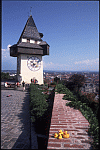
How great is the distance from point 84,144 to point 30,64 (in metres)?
18.7

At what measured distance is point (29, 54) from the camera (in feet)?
66.0

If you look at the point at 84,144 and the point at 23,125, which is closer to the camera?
the point at 84,144

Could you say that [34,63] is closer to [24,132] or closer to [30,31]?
[30,31]

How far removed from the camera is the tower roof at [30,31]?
2087 cm

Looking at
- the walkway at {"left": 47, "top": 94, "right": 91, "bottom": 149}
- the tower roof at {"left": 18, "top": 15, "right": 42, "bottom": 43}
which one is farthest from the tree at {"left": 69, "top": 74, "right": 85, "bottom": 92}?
the walkway at {"left": 47, "top": 94, "right": 91, "bottom": 149}

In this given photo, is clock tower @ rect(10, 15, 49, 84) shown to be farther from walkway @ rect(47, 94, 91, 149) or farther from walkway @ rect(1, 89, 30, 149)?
walkway @ rect(47, 94, 91, 149)

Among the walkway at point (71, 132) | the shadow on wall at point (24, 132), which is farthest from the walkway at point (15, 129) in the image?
the walkway at point (71, 132)

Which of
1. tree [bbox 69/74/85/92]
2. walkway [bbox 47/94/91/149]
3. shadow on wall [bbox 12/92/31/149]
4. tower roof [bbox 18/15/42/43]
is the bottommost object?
shadow on wall [bbox 12/92/31/149]

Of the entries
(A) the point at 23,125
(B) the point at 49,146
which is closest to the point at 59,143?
(B) the point at 49,146

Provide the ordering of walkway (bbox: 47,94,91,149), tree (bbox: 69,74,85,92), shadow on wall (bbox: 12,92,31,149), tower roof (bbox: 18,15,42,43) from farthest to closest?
tower roof (bbox: 18,15,42,43), tree (bbox: 69,74,85,92), shadow on wall (bbox: 12,92,31,149), walkway (bbox: 47,94,91,149)

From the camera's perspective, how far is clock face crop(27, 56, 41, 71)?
20280mm

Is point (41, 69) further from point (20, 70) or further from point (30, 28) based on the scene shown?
point (30, 28)

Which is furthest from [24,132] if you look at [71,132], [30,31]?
[30,31]

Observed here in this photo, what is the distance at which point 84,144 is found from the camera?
7.37 feet
